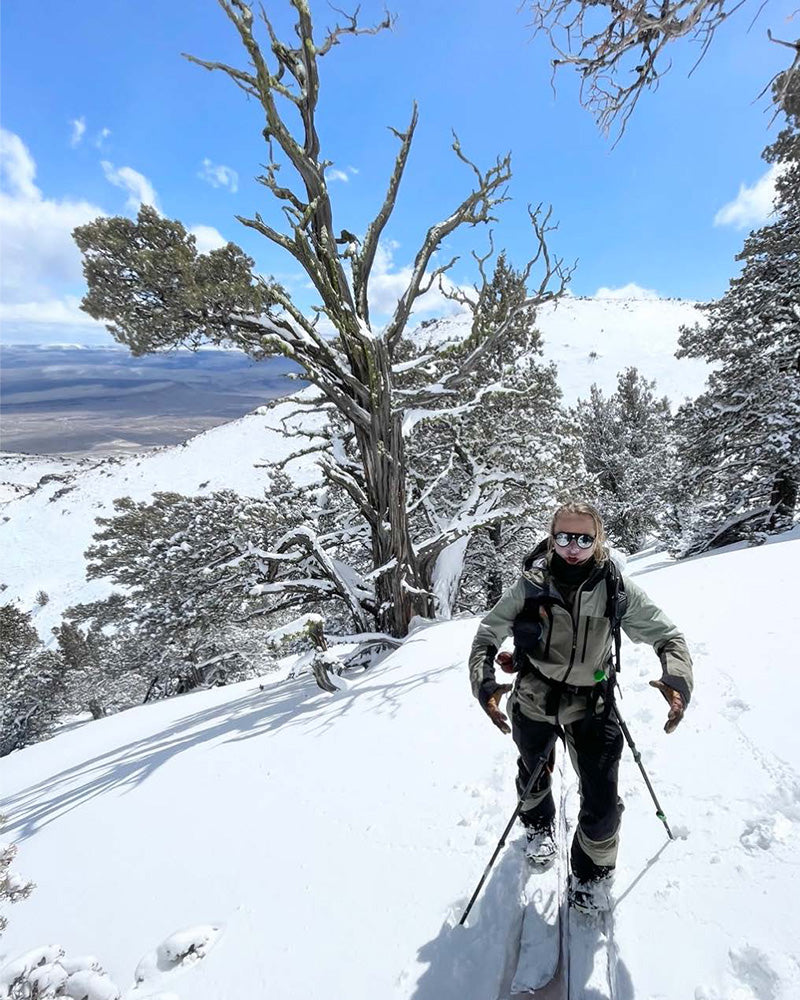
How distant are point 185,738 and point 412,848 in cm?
440

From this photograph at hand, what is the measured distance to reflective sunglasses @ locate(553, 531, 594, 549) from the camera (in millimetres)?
2193

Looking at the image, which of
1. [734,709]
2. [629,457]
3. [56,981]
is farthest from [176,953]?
[629,457]

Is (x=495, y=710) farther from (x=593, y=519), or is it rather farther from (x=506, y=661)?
(x=593, y=519)

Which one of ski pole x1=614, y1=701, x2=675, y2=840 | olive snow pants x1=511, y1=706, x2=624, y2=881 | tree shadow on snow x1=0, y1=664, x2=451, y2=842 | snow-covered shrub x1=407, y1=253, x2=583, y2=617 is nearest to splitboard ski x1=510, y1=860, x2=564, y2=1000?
→ olive snow pants x1=511, y1=706, x2=624, y2=881

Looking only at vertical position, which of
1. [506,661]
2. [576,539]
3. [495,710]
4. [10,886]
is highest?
[576,539]

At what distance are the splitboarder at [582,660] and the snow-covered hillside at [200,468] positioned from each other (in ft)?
105

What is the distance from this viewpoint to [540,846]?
2586 mm

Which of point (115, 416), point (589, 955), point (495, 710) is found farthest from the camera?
point (115, 416)

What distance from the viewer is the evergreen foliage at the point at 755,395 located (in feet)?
33.3

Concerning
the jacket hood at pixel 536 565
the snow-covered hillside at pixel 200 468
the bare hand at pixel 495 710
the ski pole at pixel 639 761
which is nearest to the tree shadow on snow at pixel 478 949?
the ski pole at pixel 639 761

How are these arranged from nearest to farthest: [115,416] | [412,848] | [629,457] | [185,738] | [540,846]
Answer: [540,846] → [412,848] → [185,738] → [629,457] → [115,416]

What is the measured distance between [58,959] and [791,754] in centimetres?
404

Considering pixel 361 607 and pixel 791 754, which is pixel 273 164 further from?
pixel 791 754

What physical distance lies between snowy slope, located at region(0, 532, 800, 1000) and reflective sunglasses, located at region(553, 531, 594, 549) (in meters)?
1.64
